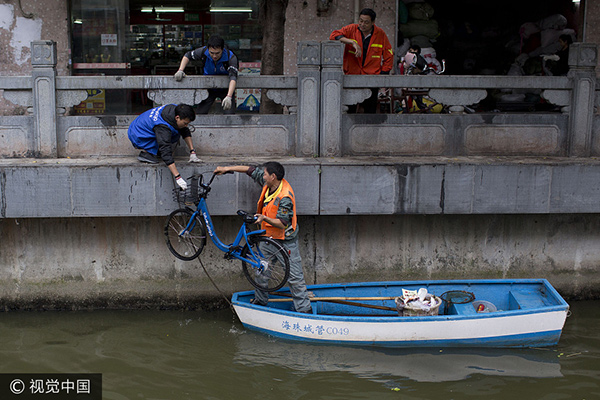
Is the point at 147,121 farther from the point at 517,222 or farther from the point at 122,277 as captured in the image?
the point at 517,222

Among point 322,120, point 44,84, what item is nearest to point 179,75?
point 44,84

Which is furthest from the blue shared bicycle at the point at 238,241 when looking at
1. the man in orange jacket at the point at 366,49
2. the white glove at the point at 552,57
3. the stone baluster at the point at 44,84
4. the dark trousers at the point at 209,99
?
the white glove at the point at 552,57

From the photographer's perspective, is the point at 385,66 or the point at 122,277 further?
the point at 385,66

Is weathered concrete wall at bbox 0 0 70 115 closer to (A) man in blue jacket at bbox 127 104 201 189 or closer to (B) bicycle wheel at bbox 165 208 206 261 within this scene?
(A) man in blue jacket at bbox 127 104 201 189

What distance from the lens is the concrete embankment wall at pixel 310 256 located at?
8930mm

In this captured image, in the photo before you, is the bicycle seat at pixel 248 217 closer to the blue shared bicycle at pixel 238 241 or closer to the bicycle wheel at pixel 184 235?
the blue shared bicycle at pixel 238 241

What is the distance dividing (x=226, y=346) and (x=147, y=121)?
9.93 ft

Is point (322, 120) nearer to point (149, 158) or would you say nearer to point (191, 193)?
point (191, 193)

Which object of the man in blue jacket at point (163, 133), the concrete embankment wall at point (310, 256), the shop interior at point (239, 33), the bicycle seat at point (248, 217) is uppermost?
the shop interior at point (239, 33)

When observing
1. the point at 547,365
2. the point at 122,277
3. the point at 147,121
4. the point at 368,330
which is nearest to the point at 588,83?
the point at 547,365

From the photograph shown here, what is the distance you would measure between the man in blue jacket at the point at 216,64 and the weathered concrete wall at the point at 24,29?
4967 mm

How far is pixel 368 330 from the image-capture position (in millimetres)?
7871

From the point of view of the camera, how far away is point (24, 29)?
499 inches

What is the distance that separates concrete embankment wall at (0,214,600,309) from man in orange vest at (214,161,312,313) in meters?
1.02
